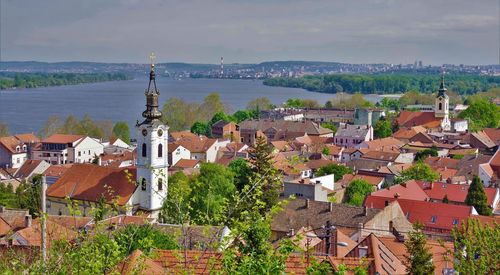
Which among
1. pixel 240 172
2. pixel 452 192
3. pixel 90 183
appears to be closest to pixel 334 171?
pixel 240 172

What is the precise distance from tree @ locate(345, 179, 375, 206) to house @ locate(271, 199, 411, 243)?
5312mm

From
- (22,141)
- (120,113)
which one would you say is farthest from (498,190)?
(120,113)

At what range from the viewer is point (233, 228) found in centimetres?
490

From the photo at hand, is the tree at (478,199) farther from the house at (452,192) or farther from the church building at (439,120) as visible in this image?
the church building at (439,120)

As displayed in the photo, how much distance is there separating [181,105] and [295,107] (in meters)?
19.1

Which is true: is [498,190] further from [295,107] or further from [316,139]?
[295,107]

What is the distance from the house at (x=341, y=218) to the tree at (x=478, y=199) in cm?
371

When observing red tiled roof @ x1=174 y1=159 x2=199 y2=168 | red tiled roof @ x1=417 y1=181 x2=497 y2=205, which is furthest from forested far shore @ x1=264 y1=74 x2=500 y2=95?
red tiled roof @ x1=417 y1=181 x2=497 y2=205

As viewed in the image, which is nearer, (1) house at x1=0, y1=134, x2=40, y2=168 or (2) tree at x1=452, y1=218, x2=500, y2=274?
(2) tree at x1=452, y1=218, x2=500, y2=274

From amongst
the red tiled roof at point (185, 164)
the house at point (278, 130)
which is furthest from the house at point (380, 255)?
the house at point (278, 130)

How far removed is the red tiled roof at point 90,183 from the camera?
2136cm

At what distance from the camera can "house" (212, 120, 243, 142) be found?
50531 millimetres

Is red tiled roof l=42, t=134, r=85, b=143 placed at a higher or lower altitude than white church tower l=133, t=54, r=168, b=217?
lower

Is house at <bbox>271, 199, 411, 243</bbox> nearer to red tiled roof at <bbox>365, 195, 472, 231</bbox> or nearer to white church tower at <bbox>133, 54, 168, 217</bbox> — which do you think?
red tiled roof at <bbox>365, 195, 472, 231</bbox>
